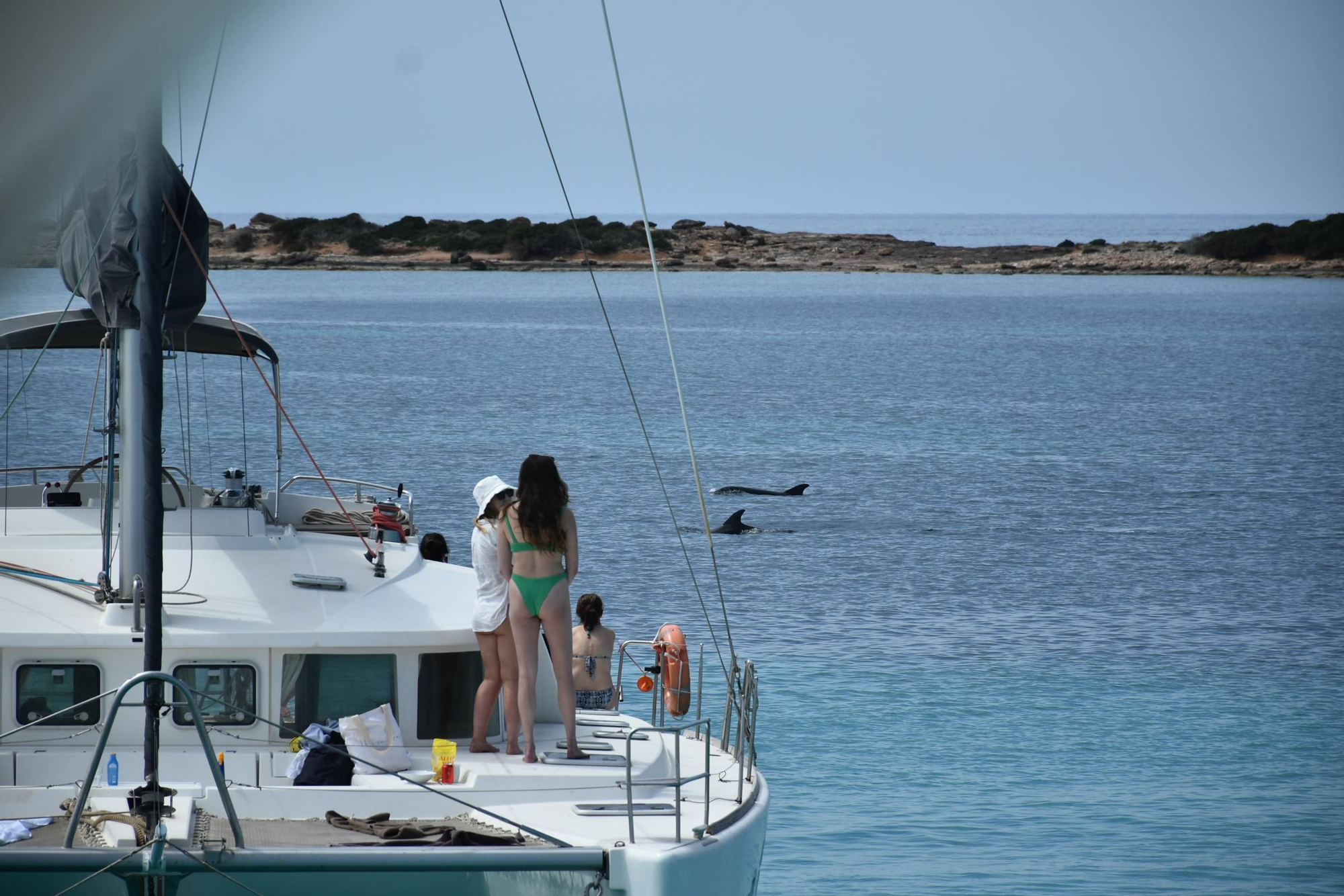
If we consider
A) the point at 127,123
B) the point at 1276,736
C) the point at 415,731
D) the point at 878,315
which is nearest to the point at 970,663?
the point at 1276,736

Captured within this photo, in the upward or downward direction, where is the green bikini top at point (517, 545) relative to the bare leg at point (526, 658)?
upward

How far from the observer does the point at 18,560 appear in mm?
9531

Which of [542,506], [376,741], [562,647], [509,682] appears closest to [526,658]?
[562,647]

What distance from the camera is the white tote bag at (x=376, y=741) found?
8.18 m

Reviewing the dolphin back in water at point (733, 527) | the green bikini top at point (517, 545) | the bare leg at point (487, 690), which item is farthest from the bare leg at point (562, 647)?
the dolphin back in water at point (733, 527)

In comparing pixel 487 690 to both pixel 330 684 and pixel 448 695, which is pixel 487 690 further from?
pixel 330 684

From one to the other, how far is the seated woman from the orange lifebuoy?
405 millimetres

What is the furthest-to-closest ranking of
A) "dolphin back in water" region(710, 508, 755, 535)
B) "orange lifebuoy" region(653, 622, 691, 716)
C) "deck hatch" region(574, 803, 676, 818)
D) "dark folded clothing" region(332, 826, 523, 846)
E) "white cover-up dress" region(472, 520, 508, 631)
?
"dolphin back in water" region(710, 508, 755, 535)
"orange lifebuoy" region(653, 622, 691, 716)
"white cover-up dress" region(472, 520, 508, 631)
"deck hatch" region(574, 803, 676, 818)
"dark folded clothing" region(332, 826, 523, 846)

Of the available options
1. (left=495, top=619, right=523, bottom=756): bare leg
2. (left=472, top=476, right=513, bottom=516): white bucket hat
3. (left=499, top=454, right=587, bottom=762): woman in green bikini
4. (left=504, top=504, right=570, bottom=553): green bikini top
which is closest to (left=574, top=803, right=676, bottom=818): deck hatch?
(left=499, top=454, right=587, bottom=762): woman in green bikini

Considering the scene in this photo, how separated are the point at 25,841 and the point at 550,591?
2.85 metres

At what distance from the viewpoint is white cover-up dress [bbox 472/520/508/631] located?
27.2 ft

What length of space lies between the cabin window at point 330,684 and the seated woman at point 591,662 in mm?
2340

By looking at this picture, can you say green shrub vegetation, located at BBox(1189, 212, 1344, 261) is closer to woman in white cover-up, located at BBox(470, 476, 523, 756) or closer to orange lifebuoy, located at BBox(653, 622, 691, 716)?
orange lifebuoy, located at BBox(653, 622, 691, 716)

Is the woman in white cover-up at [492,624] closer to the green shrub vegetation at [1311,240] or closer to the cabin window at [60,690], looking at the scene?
the cabin window at [60,690]
